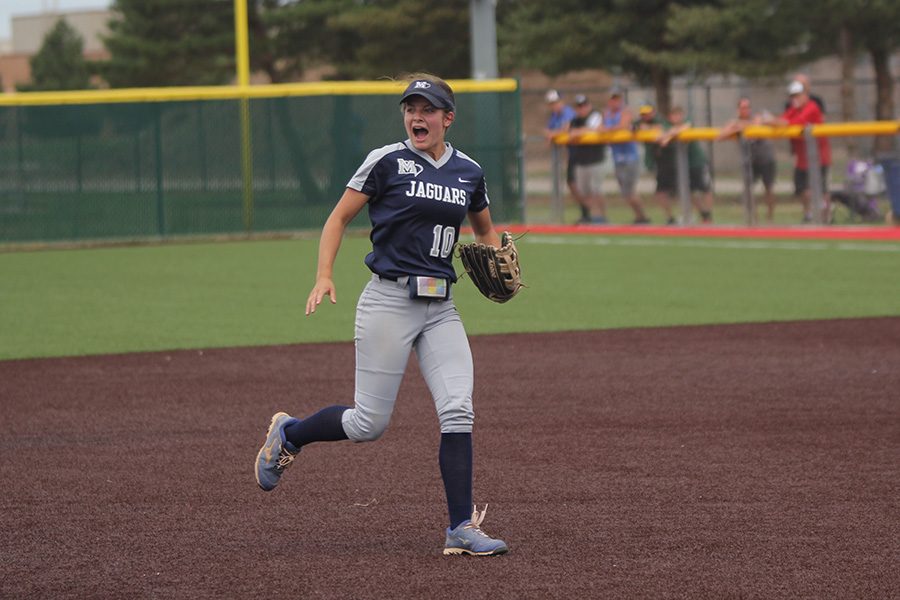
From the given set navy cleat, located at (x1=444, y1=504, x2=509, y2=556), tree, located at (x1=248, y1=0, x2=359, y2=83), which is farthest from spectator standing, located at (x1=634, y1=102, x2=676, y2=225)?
tree, located at (x1=248, y1=0, x2=359, y2=83)

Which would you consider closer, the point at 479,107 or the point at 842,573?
the point at 842,573

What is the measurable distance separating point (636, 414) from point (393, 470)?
1.90 metres

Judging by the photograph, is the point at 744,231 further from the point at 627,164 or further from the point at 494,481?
the point at 494,481

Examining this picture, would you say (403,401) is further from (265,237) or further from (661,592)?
(265,237)

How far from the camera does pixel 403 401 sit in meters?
9.16

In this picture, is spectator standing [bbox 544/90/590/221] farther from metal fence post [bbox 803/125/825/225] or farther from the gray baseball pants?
the gray baseball pants

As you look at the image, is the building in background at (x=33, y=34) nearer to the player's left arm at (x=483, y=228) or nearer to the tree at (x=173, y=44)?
the tree at (x=173, y=44)

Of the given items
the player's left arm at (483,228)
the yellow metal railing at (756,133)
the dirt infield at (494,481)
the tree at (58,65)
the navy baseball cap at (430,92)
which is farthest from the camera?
the tree at (58,65)

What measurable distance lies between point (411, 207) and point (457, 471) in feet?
3.21

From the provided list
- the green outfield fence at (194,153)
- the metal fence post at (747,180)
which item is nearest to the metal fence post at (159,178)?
the green outfield fence at (194,153)

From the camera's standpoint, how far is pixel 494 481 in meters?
6.82

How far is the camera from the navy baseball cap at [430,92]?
218 inches

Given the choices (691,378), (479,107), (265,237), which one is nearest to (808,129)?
(479,107)

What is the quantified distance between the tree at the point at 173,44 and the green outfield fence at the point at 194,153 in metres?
20.9
